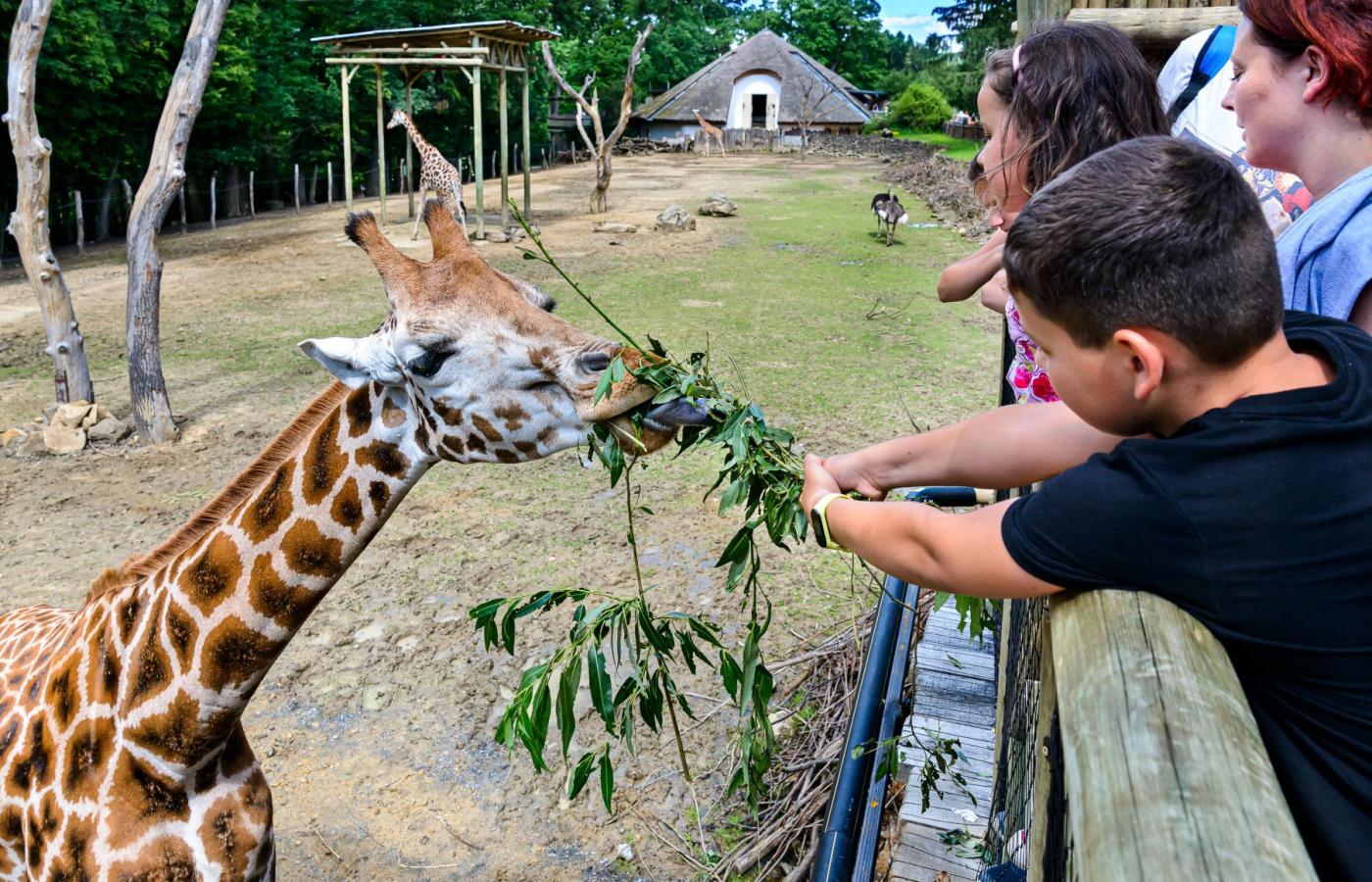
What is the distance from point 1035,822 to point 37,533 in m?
6.06

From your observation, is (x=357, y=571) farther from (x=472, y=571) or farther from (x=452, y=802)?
(x=452, y=802)

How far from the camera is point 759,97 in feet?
158

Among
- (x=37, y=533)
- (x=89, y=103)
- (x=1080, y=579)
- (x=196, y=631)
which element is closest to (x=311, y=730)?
(x=196, y=631)

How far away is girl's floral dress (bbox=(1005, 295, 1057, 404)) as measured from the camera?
96.9 inches

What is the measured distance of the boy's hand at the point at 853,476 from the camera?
177 centimetres

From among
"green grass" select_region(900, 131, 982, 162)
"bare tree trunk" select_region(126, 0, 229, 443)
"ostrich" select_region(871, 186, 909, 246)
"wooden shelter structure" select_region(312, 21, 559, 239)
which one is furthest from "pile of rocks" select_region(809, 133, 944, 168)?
"bare tree trunk" select_region(126, 0, 229, 443)

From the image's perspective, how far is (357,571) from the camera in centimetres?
534

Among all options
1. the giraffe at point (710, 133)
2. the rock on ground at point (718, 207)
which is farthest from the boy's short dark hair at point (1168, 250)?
the giraffe at point (710, 133)

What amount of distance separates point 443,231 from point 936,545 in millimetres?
1697

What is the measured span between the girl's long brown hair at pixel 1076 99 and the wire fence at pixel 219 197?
1311 centimetres

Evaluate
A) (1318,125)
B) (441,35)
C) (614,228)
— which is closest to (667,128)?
(614,228)

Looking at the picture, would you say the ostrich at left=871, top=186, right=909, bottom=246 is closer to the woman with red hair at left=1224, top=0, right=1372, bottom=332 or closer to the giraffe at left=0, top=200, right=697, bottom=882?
the giraffe at left=0, top=200, right=697, bottom=882

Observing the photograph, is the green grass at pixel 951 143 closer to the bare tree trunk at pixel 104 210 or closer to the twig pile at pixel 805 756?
the bare tree trunk at pixel 104 210

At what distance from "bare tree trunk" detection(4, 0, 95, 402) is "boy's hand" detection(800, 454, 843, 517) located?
23.4 ft
